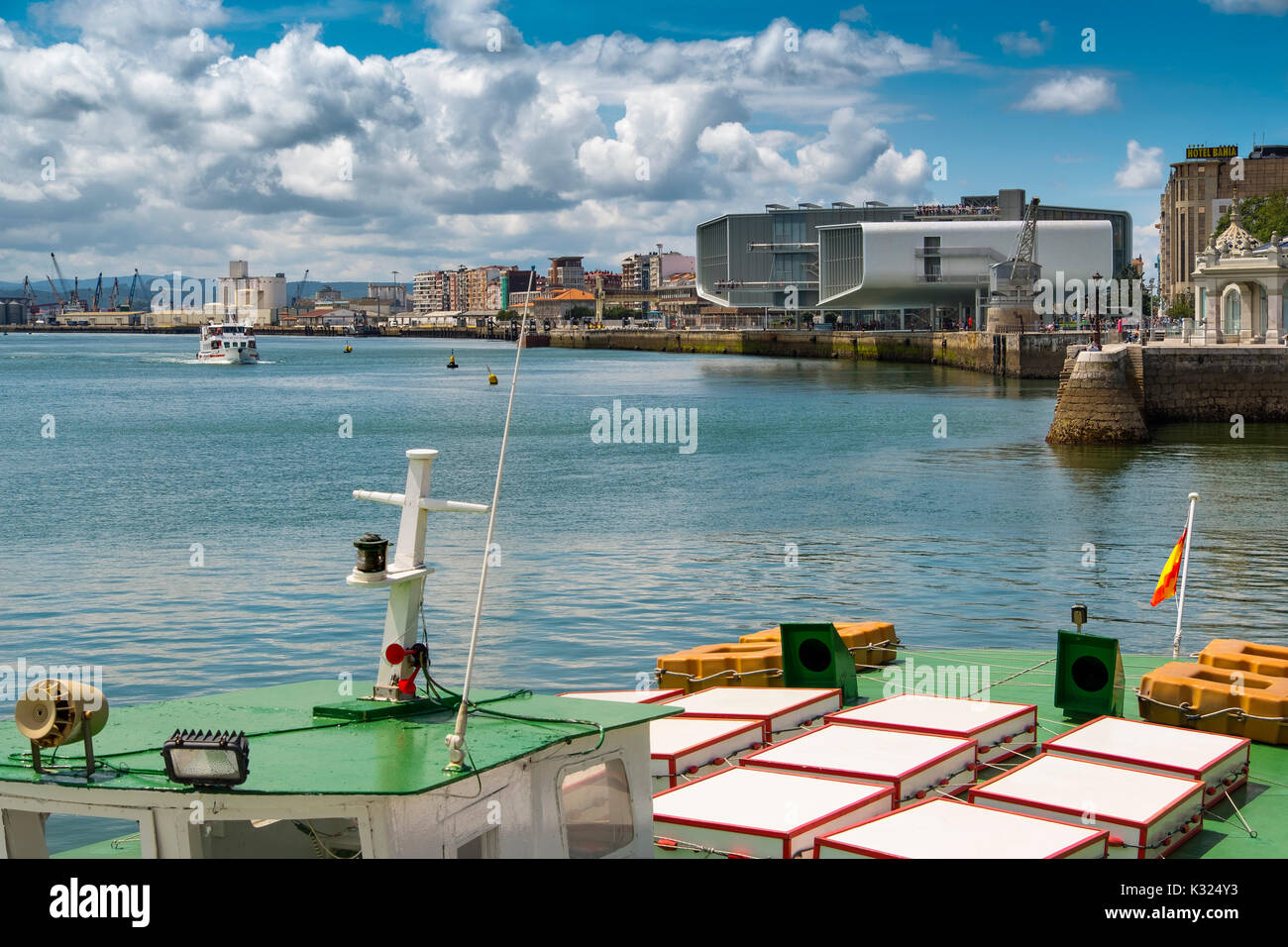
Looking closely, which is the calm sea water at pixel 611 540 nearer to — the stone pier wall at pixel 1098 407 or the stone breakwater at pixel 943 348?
the stone pier wall at pixel 1098 407

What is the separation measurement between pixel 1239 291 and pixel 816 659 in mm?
66180

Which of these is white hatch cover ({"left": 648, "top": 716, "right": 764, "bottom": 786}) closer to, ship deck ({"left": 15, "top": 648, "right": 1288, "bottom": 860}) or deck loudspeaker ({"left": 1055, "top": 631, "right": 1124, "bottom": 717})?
ship deck ({"left": 15, "top": 648, "right": 1288, "bottom": 860})

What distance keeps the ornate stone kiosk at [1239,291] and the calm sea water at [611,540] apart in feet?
22.3

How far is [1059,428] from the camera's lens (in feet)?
Result: 215

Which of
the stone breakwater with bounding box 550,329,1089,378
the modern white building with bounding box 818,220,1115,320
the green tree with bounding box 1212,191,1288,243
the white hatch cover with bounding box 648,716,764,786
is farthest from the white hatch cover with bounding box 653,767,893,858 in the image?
the modern white building with bounding box 818,220,1115,320

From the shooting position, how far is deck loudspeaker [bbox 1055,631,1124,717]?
14875 mm

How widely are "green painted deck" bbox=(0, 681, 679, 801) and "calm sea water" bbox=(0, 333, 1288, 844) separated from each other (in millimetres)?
7601

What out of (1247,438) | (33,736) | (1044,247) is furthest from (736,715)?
(1044,247)

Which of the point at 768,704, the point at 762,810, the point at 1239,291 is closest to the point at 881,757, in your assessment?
the point at 762,810

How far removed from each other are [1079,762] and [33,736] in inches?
320

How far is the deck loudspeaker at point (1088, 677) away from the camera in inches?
586

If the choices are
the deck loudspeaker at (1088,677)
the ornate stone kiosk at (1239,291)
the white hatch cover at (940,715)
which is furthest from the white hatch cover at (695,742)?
the ornate stone kiosk at (1239,291)

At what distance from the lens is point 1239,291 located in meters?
74.2
